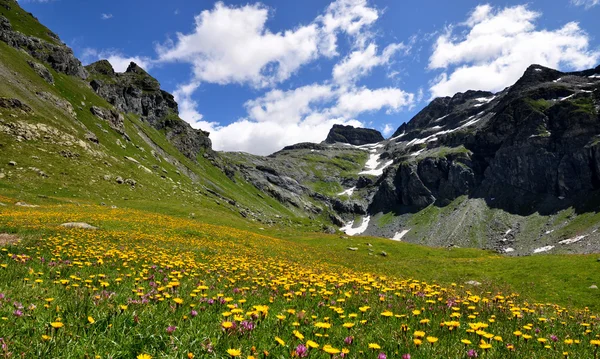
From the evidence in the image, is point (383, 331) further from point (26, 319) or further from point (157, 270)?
point (157, 270)

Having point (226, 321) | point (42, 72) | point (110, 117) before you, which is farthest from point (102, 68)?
point (226, 321)

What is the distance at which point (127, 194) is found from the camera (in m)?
68.3

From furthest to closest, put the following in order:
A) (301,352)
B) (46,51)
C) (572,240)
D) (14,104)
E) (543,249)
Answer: (543,249) → (572,240) → (46,51) → (14,104) → (301,352)

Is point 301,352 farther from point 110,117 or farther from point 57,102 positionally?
point 110,117

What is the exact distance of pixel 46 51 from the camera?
133 meters

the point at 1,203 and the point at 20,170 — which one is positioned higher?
the point at 20,170

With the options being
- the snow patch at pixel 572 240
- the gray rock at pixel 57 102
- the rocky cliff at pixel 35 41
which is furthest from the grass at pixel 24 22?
the snow patch at pixel 572 240

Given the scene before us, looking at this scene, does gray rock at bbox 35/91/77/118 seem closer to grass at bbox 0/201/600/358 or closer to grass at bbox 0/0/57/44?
grass at bbox 0/0/57/44

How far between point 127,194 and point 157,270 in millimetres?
65941

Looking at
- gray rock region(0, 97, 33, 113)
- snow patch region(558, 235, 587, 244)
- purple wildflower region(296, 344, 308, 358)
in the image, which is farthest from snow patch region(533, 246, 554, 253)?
gray rock region(0, 97, 33, 113)

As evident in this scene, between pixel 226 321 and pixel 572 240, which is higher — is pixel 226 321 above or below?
above

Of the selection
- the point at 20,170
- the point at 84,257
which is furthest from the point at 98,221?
the point at 20,170

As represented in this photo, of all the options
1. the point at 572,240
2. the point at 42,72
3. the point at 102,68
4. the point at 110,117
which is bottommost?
the point at 572,240

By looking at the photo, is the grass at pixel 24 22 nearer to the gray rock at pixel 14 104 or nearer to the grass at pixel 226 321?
the gray rock at pixel 14 104
